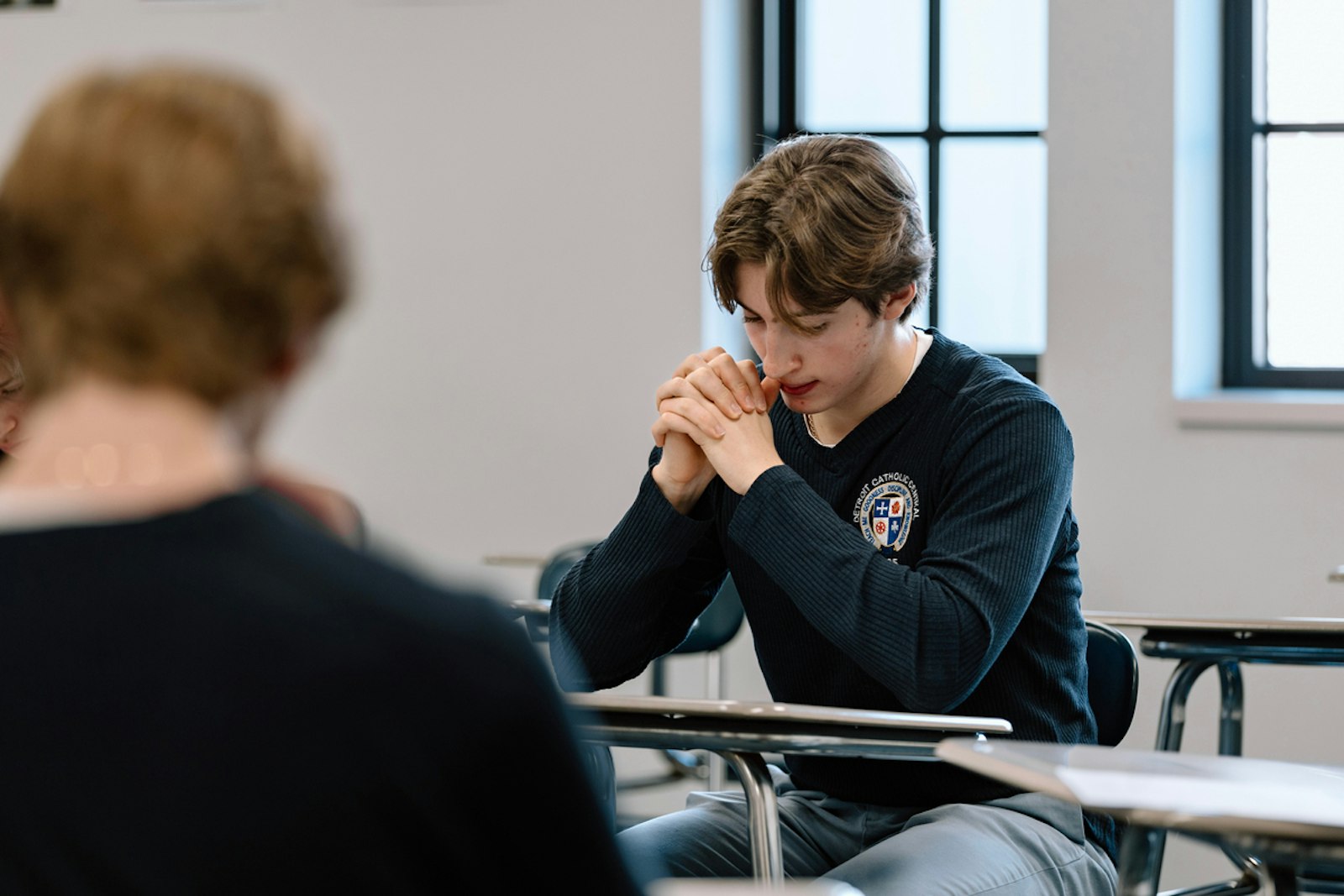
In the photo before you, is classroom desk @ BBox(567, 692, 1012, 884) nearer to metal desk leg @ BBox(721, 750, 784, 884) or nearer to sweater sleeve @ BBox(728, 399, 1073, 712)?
metal desk leg @ BBox(721, 750, 784, 884)

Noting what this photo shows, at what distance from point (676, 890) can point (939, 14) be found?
3.08 meters

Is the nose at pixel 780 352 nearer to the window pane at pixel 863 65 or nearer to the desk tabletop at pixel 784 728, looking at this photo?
the desk tabletop at pixel 784 728

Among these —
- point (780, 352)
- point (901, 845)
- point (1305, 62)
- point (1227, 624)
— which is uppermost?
point (1305, 62)

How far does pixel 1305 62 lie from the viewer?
3.37 m

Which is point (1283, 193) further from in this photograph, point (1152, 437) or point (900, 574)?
point (900, 574)

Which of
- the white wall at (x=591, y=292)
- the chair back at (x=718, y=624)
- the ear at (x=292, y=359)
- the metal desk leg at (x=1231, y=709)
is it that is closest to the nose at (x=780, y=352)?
the metal desk leg at (x=1231, y=709)

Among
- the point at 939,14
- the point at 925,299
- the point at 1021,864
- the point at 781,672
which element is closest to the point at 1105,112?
the point at 939,14

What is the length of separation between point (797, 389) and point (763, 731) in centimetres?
51

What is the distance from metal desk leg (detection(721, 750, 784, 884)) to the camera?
139cm

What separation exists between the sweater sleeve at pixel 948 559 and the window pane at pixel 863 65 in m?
2.11

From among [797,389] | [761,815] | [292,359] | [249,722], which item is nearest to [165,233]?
[292,359]

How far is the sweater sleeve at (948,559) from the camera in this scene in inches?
59.6

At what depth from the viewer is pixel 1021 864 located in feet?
4.81

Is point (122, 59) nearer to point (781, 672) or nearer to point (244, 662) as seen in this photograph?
point (244, 662)
